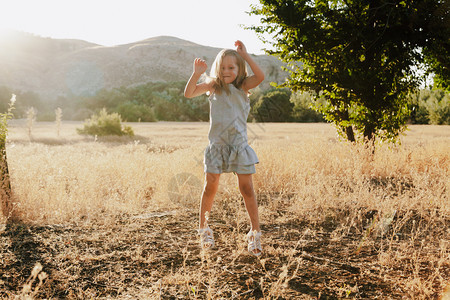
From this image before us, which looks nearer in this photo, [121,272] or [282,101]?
[121,272]

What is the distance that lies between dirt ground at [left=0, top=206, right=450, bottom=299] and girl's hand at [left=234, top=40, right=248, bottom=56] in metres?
1.81

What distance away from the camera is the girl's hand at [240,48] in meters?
3.33

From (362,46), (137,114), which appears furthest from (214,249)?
(137,114)


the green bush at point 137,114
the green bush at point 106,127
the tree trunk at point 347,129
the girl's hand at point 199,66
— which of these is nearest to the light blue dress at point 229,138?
the girl's hand at point 199,66

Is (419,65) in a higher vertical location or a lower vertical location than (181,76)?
lower

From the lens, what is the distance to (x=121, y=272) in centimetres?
283

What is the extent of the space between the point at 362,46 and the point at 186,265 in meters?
5.99

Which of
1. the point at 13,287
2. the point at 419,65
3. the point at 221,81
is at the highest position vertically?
the point at 419,65

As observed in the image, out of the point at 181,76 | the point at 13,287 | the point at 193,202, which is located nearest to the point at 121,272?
the point at 13,287

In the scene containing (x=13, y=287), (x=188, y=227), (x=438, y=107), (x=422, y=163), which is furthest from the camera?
(x=438, y=107)

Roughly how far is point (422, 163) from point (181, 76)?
165ft

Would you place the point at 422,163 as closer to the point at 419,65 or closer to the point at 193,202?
the point at 419,65

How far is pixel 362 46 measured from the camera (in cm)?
698

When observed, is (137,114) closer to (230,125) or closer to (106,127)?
(106,127)
